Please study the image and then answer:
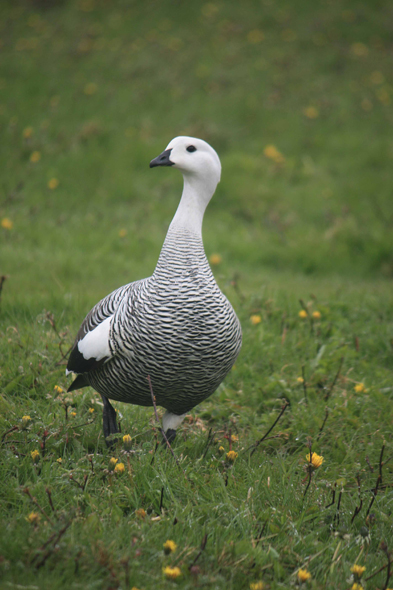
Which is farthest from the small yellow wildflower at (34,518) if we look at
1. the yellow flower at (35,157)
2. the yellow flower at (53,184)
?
the yellow flower at (35,157)

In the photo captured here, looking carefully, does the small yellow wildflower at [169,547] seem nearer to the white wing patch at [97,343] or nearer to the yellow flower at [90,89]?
the white wing patch at [97,343]

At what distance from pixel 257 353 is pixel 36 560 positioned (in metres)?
A: 2.64

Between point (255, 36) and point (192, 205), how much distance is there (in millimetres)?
9717

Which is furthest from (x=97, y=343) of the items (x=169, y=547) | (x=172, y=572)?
(x=172, y=572)

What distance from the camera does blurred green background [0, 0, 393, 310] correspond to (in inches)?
263

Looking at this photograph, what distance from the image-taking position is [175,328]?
9.09ft

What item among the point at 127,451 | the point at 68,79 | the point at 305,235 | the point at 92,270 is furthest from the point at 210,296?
the point at 68,79

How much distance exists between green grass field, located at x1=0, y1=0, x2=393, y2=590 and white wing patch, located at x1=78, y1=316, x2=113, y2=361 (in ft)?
0.98

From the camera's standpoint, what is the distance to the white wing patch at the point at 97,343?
2932 mm

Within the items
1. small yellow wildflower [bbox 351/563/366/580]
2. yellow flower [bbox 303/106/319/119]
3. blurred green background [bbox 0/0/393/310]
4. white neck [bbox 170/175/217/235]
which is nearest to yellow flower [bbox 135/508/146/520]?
small yellow wildflower [bbox 351/563/366/580]

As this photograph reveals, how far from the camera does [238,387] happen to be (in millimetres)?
4145

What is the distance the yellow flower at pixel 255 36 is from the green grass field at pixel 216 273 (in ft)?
0.13

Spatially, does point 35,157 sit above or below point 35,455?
above

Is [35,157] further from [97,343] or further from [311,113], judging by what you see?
[97,343]
